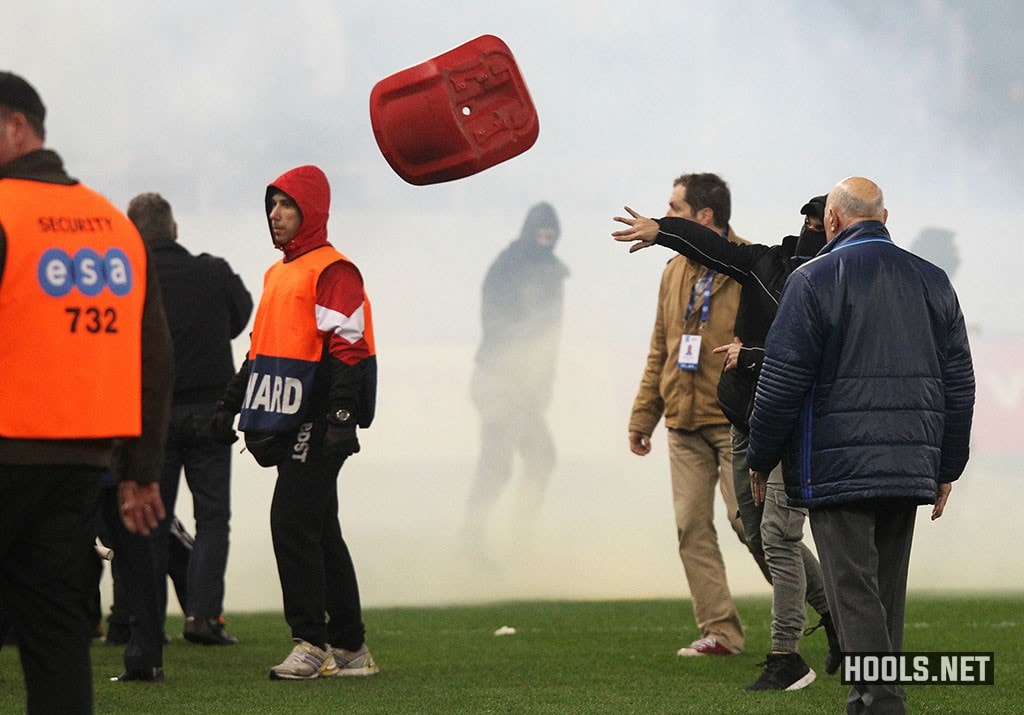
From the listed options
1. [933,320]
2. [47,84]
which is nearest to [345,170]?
[47,84]

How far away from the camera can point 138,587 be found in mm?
4918

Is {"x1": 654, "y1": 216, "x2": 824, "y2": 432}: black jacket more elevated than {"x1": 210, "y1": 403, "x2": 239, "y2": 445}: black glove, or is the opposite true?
{"x1": 654, "y1": 216, "x2": 824, "y2": 432}: black jacket

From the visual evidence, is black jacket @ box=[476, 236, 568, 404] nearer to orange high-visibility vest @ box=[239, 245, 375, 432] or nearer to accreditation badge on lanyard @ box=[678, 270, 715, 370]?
accreditation badge on lanyard @ box=[678, 270, 715, 370]

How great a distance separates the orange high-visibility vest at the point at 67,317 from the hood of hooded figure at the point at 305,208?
2.02 metres

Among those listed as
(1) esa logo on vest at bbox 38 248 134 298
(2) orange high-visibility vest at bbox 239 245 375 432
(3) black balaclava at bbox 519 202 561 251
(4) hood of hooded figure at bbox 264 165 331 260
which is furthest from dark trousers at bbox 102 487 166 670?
(3) black balaclava at bbox 519 202 561 251

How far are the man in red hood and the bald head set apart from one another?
5.26 feet

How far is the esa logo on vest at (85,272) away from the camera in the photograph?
2.84 metres

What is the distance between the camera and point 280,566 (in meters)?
4.85

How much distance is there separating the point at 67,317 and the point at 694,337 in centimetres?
308

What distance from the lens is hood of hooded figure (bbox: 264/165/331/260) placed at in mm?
5020

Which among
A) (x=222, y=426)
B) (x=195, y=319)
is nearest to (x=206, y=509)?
(x=195, y=319)

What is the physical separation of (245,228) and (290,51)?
3.25 ft

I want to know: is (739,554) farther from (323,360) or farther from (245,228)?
(323,360)

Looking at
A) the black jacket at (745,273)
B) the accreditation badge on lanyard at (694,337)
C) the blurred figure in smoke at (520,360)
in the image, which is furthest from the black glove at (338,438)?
the blurred figure in smoke at (520,360)
